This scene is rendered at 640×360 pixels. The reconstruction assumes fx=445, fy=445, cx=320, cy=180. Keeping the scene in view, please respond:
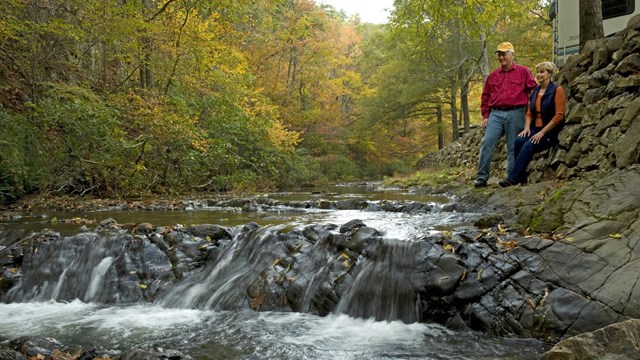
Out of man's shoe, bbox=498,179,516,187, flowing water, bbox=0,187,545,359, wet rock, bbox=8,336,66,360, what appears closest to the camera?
wet rock, bbox=8,336,66,360

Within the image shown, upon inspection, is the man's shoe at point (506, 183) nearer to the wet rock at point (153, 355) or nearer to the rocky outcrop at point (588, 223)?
the rocky outcrop at point (588, 223)

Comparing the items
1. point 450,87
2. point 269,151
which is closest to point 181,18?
point 269,151

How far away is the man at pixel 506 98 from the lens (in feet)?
21.9

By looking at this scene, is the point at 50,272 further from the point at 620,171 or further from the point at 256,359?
the point at 620,171

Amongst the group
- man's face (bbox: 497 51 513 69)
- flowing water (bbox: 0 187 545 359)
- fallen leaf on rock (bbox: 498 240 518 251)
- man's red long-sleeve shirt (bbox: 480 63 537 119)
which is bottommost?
flowing water (bbox: 0 187 545 359)

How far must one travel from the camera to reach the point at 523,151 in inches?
264

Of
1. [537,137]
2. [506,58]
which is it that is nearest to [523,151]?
[537,137]

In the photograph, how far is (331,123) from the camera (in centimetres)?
2589

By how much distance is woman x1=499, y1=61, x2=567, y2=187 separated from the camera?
639 cm

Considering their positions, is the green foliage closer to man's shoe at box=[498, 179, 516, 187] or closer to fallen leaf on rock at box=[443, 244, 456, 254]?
man's shoe at box=[498, 179, 516, 187]

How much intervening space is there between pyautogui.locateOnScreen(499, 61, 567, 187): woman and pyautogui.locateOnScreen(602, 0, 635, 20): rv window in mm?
5225

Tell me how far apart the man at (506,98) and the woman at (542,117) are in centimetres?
15

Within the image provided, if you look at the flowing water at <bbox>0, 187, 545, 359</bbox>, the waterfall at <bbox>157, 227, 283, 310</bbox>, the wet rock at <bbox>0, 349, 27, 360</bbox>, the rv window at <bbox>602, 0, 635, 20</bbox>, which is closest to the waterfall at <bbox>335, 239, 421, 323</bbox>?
the flowing water at <bbox>0, 187, 545, 359</bbox>

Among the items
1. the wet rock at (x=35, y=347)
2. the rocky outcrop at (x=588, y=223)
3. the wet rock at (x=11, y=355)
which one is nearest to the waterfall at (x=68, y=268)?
the wet rock at (x=35, y=347)
